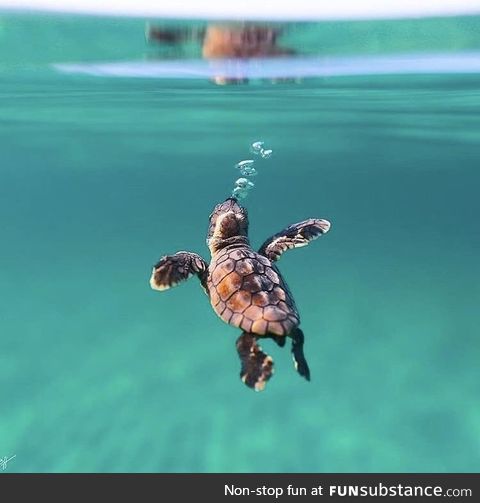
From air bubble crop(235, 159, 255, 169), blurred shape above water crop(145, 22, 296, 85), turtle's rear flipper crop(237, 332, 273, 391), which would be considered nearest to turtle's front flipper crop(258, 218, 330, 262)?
turtle's rear flipper crop(237, 332, 273, 391)

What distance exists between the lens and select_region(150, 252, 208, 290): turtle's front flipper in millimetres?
5715

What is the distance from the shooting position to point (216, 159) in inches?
1070

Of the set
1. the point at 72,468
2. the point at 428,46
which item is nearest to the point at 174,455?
the point at 72,468

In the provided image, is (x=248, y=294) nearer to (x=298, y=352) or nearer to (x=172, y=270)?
(x=298, y=352)

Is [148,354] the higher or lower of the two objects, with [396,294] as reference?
lower

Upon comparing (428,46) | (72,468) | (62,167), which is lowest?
(72,468)

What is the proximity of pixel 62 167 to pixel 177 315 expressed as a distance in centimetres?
2395

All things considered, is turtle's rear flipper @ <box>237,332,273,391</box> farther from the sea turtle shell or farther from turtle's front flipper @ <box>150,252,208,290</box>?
turtle's front flipper @ <box>150,252,208,290</box>

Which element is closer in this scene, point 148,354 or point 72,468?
point 72,468

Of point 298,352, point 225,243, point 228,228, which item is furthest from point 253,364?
point 228,228

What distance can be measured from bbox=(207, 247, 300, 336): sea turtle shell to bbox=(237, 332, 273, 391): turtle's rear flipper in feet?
0.65

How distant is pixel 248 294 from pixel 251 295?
A: 0.13ft
